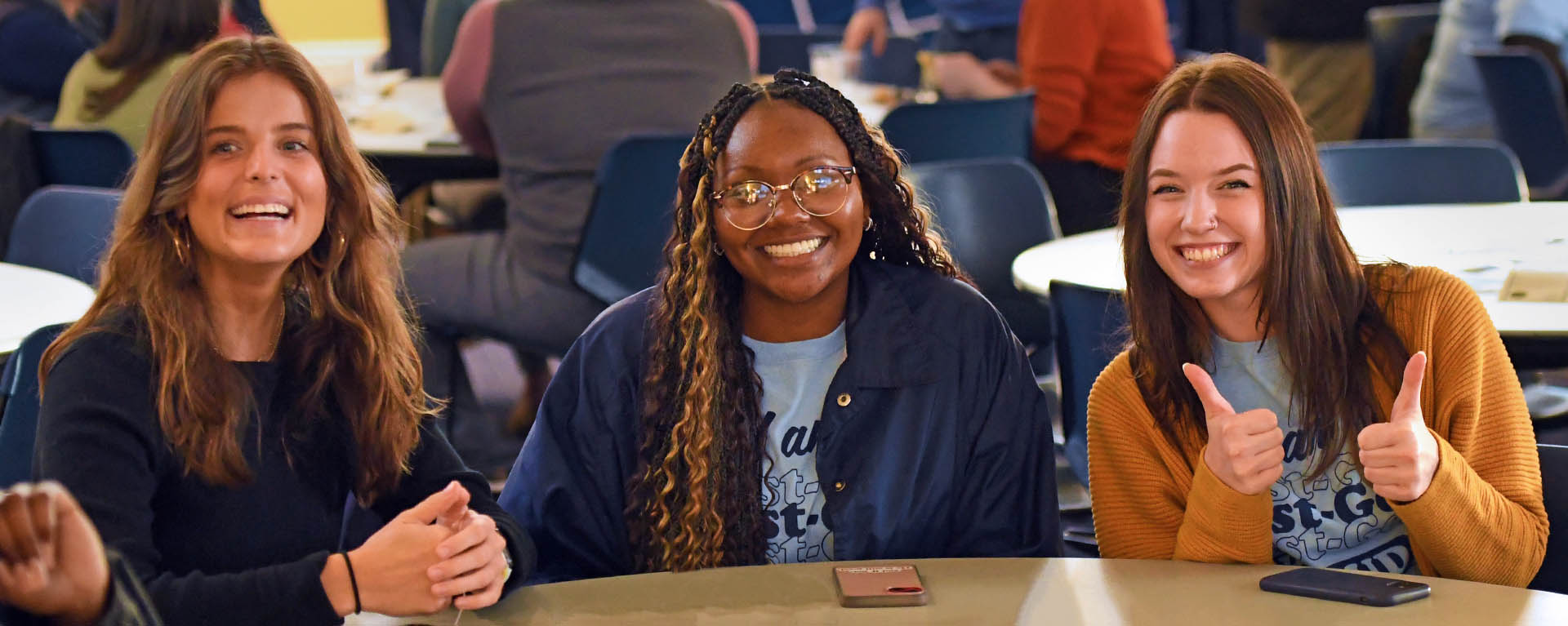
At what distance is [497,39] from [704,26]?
0.48m

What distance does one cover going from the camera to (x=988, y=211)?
3.16 metres

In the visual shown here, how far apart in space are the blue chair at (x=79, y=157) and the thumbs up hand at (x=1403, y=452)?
8.93 feet

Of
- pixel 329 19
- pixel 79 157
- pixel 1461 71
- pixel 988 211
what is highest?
pixel 1461 71

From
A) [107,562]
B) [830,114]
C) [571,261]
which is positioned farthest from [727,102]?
[571,261]

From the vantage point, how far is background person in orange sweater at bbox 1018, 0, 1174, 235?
13.5 feet

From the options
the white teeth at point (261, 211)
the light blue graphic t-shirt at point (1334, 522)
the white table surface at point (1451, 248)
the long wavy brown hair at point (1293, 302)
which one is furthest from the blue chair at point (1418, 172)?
the white teeth at point (261, 211)

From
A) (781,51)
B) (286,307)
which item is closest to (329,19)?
(781,51)

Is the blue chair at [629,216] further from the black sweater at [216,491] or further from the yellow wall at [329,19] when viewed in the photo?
the yellow wall at [329,19]

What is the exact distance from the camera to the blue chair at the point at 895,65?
6.07 m

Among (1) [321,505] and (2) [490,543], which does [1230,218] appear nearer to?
(2) [490,543]

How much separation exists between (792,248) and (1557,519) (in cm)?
87

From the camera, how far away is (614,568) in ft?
5.88

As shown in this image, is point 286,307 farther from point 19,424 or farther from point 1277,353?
point 1277,353

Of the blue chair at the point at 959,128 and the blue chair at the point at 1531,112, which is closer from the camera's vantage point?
the blue chair at the point at 959,128
